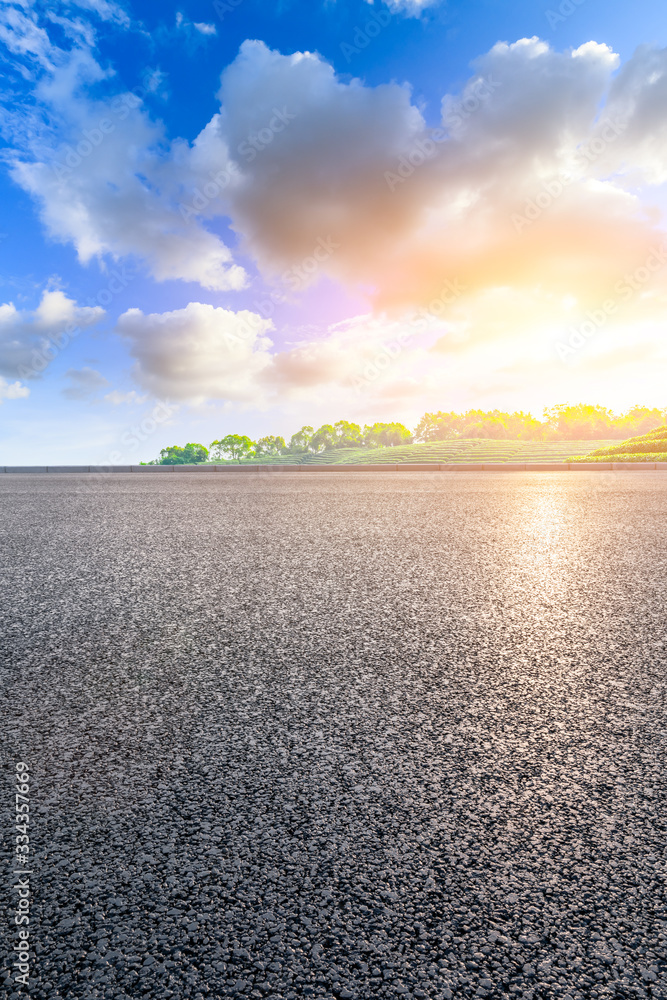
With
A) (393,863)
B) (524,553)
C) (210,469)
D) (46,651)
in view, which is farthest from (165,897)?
(210,469)

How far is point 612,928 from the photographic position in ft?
5.02

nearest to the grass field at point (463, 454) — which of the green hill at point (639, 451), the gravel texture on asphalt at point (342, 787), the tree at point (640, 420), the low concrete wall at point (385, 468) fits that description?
the green hill at point (639, 451)

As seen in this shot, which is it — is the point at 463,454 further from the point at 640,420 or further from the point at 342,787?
the point at 342,787

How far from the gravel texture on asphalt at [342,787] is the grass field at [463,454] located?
132 ft

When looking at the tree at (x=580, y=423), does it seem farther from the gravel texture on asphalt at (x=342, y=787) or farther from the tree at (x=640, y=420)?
the gravel texture on asphalt at (x=342, y=787)

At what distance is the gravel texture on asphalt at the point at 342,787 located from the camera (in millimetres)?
1459

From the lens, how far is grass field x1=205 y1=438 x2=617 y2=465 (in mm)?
46656

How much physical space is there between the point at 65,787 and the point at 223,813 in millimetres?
625

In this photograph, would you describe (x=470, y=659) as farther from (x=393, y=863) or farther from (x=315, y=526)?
(x=315, y=526)

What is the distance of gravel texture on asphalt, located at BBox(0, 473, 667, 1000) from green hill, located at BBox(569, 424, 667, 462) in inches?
1296

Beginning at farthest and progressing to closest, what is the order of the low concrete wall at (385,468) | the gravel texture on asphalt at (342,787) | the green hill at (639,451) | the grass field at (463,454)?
the grass field at (463,454), the green hill at (639,451), the low concrete wall at (385,468), the gravel texture on asphalt at (342,787)

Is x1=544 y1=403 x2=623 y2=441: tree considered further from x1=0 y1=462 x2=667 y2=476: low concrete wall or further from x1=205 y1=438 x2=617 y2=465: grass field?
x1=0 y1=462 x2=667 y2=476: low concrete wall

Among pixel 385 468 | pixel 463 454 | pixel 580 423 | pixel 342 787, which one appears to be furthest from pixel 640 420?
pixel 342 787

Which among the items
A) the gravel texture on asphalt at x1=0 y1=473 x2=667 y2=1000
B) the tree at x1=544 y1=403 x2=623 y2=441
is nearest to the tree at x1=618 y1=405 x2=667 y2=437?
the tree at x1=544 y1=403 x2=623 y2=441
